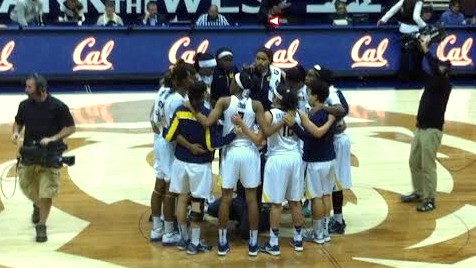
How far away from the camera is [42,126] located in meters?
8.61

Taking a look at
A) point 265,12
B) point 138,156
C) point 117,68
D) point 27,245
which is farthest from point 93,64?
point 27,245

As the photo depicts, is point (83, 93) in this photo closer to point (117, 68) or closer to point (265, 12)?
point (117, 68)

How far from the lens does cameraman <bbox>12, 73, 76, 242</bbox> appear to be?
8.55 m

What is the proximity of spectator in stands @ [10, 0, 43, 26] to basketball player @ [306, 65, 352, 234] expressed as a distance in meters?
10.7

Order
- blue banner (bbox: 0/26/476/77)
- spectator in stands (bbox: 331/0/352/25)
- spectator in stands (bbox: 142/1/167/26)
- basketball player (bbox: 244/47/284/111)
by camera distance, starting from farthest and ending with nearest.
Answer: spectator in stands (bbox: 331/0/352/25) → spectator in stands (bbox: 142/1/167/26) → blue banner (bbox: 0/26/476/77) → basketball player (bbox: 244/47/284/111)

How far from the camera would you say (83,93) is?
17.1 meters

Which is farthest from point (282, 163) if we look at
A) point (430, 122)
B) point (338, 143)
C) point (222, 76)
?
point (430, 122)

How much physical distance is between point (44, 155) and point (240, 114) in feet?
6.44

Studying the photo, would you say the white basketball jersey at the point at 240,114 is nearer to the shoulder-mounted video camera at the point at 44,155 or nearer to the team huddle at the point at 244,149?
the team huddle at the point at 244,149

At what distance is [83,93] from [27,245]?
340 inches

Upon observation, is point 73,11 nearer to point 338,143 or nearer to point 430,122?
point 430,122

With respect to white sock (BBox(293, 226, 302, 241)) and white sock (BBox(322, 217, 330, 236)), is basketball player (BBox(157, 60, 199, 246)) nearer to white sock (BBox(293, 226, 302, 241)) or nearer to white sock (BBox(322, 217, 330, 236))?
white sock (BBox(293, 226, 302, 241))

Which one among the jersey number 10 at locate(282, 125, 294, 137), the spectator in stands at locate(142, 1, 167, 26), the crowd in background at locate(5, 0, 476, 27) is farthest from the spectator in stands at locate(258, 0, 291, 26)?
the jersey number 10 at locate(282, 125, 294, 137)

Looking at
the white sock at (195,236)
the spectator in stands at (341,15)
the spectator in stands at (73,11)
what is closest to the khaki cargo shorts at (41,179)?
the white sock at (195,236)
